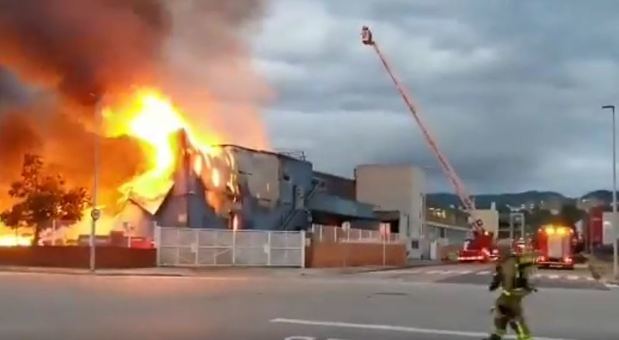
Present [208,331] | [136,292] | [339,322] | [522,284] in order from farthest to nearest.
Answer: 1. [136,292]
2. [339,322]
3. [208,331]
4. [522,284]

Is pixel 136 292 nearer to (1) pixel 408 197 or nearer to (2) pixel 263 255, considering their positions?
(2) pixel 263 255

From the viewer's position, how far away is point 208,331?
14305 mm

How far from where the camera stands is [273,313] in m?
17.7

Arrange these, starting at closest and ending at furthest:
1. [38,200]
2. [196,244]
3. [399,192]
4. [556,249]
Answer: [196,244], [38,200], [556,249], [399,192]

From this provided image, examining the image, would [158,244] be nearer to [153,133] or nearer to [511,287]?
[153,133]

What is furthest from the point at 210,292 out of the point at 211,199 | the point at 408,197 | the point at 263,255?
Result: the point at 408,197

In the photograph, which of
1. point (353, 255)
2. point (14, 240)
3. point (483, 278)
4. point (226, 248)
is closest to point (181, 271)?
point (226, 248)

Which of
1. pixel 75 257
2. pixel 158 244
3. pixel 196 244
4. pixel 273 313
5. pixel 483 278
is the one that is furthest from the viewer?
pixel 196 244

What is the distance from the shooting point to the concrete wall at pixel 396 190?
92.4 m

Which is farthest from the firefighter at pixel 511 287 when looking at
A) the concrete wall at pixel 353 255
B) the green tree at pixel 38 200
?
the green tree at pixel 38 200

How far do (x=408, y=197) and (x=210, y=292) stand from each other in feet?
227

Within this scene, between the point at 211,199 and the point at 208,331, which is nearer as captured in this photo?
the point at 208,331

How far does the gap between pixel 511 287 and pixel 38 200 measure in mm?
40816

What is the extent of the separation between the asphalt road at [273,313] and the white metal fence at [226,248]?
17138 mm
